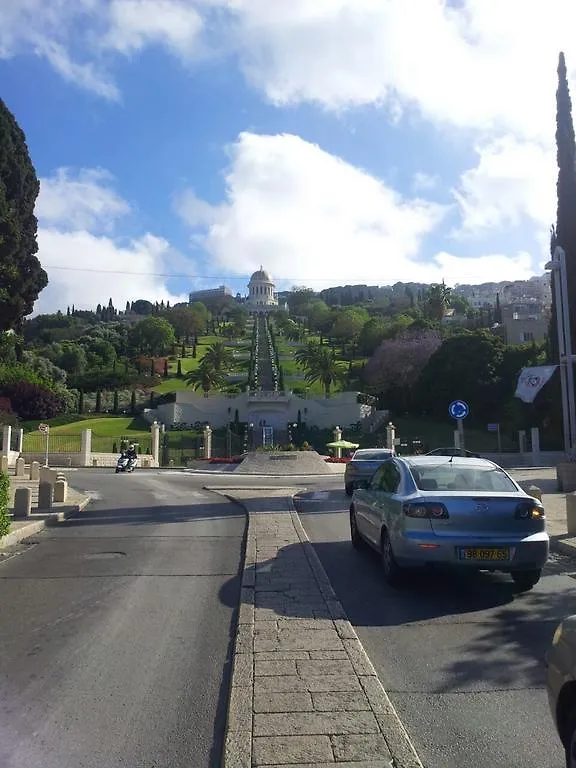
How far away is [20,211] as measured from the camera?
87.2 ft

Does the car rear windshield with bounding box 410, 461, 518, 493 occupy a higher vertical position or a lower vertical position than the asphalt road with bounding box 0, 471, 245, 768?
higher

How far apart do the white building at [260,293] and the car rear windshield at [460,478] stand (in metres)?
170

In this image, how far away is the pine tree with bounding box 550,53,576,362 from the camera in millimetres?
33875

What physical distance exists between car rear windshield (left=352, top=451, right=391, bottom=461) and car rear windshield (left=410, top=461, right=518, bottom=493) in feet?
41.9

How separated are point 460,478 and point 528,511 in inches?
36.5

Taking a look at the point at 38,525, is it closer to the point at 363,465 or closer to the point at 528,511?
the point at 528,511

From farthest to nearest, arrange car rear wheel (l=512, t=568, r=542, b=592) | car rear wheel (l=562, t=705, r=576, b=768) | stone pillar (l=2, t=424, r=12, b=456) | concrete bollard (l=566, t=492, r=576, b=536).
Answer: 1. stone pillar (l=2, t=424, r=12, b=456)
2. concrete bollard (l=566, t=492, r=576, b=536)
3. car rear wheel (l=512, t=568, r=542, b=592)
4. car rear wheel (l=562, t=705, r=576, b=768)

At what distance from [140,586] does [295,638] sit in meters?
2.98

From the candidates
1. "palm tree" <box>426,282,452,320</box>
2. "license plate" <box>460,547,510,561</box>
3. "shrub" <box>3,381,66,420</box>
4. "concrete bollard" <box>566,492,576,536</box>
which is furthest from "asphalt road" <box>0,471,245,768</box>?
"palm tree" <box>426,282,452,320</box>

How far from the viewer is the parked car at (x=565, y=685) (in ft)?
10.5

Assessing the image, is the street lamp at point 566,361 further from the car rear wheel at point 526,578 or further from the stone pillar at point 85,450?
the stone pillar at point 85,450

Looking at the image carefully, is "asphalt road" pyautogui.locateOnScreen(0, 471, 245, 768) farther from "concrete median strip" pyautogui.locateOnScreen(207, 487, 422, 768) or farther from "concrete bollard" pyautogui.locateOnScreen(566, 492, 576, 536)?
"concrete bollard" pyautogui.locateOnScreen(566, 492, 576, 536)

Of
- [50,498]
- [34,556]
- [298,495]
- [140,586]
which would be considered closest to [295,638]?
[140,586]

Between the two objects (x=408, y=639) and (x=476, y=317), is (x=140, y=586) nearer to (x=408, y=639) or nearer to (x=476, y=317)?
(x=408, y=639)
